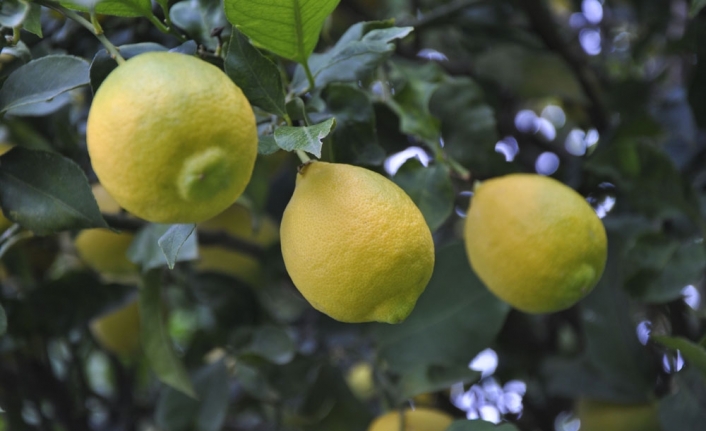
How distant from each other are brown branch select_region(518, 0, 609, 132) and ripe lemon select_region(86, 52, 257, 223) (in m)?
1.09

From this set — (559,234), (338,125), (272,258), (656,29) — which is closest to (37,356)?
(272,258)

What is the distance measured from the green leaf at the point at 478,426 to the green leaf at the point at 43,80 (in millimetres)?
564

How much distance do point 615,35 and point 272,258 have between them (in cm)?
148

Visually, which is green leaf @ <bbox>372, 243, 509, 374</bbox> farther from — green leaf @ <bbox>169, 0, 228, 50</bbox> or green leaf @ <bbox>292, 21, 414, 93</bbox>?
green leaf @ <bbox>169, 0, 228, 50</bbox>

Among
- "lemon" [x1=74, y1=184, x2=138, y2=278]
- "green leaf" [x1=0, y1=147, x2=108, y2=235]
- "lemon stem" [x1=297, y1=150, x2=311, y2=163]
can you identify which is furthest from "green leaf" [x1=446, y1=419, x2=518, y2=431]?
"lemon" [x1=74, y1=184, x2=138, y2=278]

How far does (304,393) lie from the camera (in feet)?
4.19

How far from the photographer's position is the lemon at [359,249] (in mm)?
618

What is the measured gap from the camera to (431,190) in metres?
0.89

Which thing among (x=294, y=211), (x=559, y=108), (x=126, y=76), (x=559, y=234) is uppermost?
(x=126, y=76)

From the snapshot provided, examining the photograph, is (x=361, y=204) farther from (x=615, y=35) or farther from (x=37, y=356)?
(x=615, y=35)

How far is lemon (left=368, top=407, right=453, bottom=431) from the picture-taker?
3.16 ft

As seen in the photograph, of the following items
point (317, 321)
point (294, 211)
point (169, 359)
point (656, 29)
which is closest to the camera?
point (294, 211)

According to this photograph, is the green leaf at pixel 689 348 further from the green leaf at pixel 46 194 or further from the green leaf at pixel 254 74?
the green leaf at pixel 46 194

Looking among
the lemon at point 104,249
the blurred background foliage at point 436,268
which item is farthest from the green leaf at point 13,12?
the lemon at point 104,249
